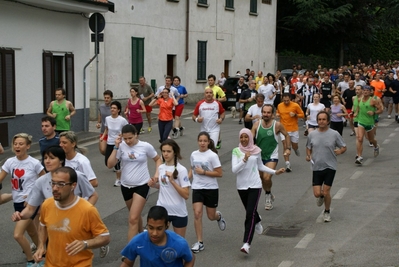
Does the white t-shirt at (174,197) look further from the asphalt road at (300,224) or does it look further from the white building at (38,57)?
the white building at (38,57)

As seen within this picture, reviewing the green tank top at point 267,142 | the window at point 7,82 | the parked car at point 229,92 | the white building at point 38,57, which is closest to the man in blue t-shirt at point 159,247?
the green tank top at point 267,142

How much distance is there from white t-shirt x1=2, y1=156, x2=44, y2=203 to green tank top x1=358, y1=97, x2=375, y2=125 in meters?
9.58

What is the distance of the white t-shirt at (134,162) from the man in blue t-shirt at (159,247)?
11.8ft

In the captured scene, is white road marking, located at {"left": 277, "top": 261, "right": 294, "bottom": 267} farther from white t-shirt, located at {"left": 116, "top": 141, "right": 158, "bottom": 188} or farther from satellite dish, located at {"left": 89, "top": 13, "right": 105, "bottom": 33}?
satellite dish, located at {"left": 89, "top": 13, "right": 105, "bottom": 33}

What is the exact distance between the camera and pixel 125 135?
8.81m

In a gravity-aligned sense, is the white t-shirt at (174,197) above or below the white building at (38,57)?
below

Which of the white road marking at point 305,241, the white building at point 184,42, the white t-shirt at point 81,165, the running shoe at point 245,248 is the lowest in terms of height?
A: the white road marking at point 305,241

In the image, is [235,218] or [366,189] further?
[366,189]

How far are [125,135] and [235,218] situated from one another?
271 centimetres

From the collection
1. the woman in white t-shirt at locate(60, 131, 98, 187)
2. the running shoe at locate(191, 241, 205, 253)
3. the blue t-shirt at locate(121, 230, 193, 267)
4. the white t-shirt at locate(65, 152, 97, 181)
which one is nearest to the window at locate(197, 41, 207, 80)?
the running shoe at locate(191, 241, 205, 253)

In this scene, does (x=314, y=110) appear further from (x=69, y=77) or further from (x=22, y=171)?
(x=22, y=171)

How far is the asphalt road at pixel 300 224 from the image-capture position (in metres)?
8.52

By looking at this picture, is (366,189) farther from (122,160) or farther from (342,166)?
(122,160)

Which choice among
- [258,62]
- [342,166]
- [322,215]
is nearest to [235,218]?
[322,215]
